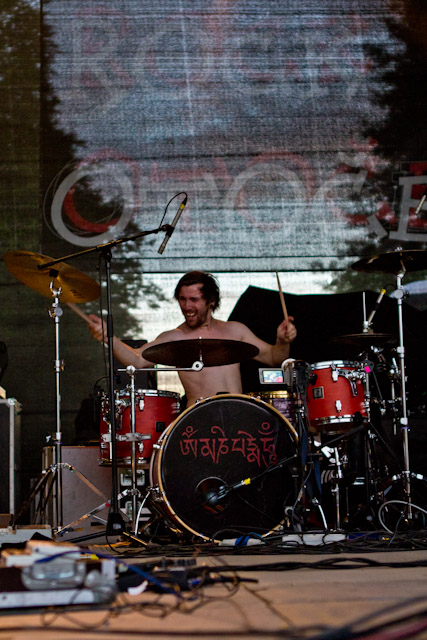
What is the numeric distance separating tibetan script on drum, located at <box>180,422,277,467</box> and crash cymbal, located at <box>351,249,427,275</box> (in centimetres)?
120

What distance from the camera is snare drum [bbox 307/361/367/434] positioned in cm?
425

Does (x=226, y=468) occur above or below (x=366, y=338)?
below

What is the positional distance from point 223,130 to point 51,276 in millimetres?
2265

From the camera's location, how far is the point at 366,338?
4.46m

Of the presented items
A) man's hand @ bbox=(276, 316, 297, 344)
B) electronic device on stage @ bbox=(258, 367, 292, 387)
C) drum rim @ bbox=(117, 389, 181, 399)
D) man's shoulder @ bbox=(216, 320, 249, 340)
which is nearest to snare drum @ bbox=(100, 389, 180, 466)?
drum rim @ bbox=(117, 389, 181, 399)

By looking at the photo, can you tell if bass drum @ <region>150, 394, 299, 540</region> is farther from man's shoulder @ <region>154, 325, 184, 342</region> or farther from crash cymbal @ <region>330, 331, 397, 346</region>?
man's shoulder @ <region>154, 325, 184, 342</region>

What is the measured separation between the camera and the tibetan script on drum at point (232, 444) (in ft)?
13.2

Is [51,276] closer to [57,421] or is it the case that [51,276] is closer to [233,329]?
[57,421]

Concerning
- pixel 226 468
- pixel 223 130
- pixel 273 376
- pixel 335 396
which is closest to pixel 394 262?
pixel 335 396

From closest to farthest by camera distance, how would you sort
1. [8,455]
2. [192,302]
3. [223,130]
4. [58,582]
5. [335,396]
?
[58,582] → [335,396] → [8,455] → [192,302] → [223,130]

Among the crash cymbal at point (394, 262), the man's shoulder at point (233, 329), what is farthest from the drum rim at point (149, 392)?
the crash cymbal at point (394, 262)

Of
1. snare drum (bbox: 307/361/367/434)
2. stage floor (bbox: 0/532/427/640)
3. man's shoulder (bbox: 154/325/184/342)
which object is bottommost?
stage floor (bbox: 0/532/427/640)

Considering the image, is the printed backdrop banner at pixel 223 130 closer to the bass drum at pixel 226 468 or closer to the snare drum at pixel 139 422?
A: the snare drum at pixel 139 422

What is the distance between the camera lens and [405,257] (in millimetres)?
4504
